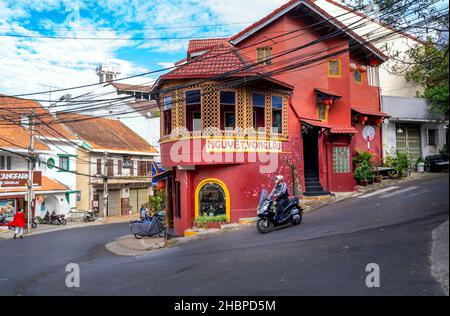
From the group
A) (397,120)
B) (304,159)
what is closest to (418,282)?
(304,159)

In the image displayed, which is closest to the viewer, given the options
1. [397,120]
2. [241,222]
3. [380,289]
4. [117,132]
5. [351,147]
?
[380,289]

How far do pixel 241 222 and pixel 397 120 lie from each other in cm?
1265

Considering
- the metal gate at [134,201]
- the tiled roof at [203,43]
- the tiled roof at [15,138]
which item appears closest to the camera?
the tiled roof at [203,43]

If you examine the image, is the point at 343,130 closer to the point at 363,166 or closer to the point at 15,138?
the point at 363,166

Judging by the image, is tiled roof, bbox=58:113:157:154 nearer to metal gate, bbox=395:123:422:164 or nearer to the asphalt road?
the asphalt road

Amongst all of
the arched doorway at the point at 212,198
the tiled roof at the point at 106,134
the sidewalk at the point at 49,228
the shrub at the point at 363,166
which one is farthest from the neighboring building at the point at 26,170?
the shrub at the point at 363,166

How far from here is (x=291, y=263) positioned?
8.02 metres

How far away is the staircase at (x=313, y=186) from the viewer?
688 inches

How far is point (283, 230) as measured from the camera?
12281 mm

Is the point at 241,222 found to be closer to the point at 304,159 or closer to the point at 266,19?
the point at 304,159

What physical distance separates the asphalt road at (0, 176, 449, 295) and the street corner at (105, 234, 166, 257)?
112 cm

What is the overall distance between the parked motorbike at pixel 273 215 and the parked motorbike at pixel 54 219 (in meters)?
22.4

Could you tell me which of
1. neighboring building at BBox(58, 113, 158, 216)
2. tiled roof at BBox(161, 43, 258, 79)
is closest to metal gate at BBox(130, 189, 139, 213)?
neighboring building at BBox(58, 113, 158, 216)

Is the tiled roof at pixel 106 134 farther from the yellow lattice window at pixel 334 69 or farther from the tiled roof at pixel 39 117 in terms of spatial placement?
the yellow lattice window at pixel 334 69
